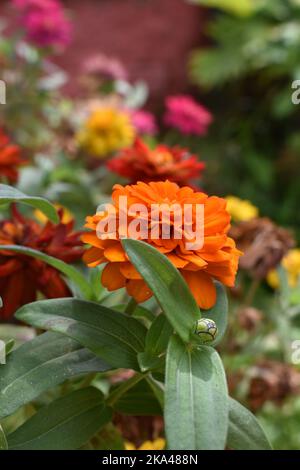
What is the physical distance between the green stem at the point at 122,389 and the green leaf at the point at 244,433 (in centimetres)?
9

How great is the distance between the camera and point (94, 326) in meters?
0.64

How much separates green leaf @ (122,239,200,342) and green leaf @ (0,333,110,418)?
0.09 meters

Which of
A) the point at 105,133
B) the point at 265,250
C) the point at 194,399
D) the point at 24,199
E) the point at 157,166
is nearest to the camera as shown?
the point at 194,399

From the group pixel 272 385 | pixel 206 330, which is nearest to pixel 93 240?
pixel 206 330

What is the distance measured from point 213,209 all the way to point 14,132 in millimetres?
1273

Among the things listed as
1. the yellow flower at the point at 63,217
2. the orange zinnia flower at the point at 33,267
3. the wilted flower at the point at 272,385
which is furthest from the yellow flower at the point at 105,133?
the orange zinnia flower at the point at 33,267

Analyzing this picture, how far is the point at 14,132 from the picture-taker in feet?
6.00

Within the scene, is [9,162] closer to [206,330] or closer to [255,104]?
[206,330]

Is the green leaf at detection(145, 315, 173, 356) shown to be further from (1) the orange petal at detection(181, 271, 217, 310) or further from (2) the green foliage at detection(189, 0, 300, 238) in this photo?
(2) the green foliage at detection(189, 0, 300, 238)

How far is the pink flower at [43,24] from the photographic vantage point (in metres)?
1.67

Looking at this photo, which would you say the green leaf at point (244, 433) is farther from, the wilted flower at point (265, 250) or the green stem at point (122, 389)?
the wilted flower at point (265, 250)

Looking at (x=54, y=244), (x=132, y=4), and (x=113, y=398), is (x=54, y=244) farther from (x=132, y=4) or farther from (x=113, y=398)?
(x=132, y=4)

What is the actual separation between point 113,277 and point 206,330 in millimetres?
95

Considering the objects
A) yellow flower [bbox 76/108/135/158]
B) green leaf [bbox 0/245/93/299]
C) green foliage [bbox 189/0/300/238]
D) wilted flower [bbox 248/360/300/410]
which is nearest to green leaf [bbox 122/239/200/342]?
green leaf [bbox 0/245/93/299]
